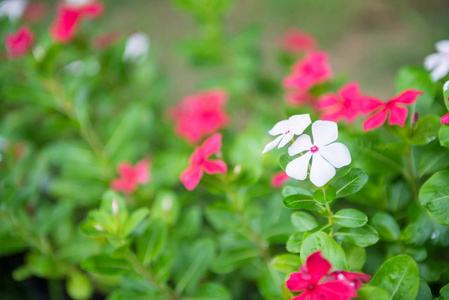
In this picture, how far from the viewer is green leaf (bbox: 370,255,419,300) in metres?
0.53

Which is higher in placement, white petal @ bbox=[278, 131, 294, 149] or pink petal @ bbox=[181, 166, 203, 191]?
white petal @ bbox=[278, 131, 294, 149]

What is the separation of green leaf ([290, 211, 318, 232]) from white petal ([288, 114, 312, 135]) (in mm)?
177

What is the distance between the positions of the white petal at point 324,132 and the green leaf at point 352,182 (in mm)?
82

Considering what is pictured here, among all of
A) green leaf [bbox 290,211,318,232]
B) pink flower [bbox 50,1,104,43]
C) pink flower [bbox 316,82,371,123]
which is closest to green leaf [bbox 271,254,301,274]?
green leaf [bbox 290,211,318,232]

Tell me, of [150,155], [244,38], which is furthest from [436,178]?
[150,155]

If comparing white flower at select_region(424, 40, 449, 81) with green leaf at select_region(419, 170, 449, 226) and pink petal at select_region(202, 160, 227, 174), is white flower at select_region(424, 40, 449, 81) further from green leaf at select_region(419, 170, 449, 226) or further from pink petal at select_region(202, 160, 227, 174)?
pink petal at select_region(202, 160, 227, 174)

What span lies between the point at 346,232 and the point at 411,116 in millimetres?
265

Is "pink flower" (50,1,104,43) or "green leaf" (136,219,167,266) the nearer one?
"green leaf" (136,219,167,266)

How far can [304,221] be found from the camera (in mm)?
645

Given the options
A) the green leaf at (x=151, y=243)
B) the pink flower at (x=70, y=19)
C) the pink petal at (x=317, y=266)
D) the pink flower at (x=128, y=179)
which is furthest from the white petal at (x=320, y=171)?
the pink flower at (x=70, y=19)

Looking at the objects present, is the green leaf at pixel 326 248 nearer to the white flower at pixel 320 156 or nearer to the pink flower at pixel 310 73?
the white flower at pixel 320 156

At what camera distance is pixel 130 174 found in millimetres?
1143

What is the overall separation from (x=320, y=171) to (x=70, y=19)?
3.54ft

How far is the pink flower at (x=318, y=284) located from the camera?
448 mm
